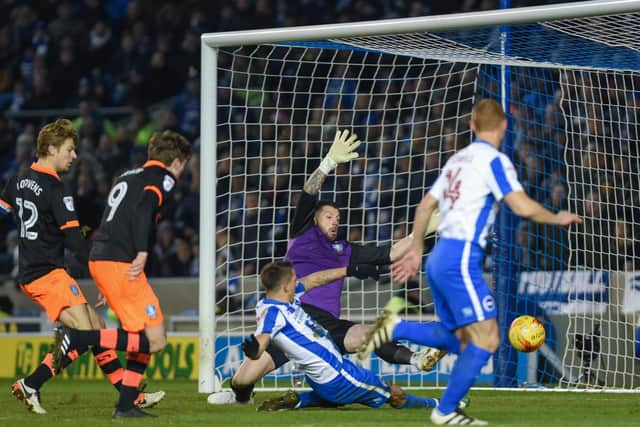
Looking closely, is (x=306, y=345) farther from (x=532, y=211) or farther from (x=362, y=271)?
(x=532, y=211)

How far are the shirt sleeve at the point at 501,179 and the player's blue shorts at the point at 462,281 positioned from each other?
0.31m

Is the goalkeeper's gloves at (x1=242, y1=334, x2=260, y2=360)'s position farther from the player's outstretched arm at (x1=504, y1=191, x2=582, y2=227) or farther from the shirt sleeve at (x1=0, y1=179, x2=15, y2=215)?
the shirt sleeve at (x1=0, y1=179, x2=15, y2=215)

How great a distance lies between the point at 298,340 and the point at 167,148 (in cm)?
146

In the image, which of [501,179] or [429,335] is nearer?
[501,179]

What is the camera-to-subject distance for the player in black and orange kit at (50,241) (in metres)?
7.93

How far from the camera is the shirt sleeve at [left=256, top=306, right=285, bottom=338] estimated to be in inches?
295

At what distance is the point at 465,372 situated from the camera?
6.29 metres

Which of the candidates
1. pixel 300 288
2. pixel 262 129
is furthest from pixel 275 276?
pixel 262 129

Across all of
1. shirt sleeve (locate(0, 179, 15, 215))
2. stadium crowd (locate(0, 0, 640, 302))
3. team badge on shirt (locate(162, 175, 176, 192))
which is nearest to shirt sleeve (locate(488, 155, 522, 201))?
team badge on shirt (locate(162, 175, 176, 192))

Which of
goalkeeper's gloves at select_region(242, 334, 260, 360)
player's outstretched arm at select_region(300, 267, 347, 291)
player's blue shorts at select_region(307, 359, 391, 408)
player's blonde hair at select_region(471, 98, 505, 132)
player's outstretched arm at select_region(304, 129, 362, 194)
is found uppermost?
player's blonde hair at select_region(471, 98, 505, 132)

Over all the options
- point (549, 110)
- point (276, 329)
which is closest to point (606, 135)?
point (549, 110)

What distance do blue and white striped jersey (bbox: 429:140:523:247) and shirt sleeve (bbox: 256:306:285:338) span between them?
5.03ft

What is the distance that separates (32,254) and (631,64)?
5308 mm

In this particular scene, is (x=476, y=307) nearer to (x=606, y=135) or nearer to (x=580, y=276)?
(x=580, y=276)
